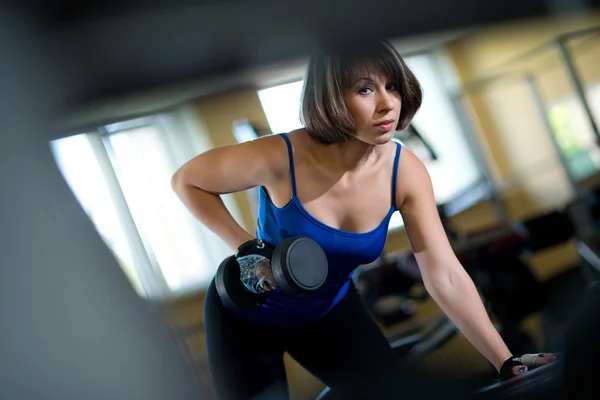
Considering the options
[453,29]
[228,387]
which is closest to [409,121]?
[453,29]

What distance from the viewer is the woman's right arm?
1.75 feet

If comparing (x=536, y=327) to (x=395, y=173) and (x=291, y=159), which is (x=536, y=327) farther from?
(x=291, y=159)

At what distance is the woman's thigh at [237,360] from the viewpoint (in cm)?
54

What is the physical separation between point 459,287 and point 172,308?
330 millimetres

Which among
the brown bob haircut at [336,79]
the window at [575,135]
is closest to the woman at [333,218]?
the brown bob haircut at [336,79]

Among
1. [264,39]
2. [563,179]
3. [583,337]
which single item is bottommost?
[583,337]

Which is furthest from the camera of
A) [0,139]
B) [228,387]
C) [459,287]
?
[459,287]

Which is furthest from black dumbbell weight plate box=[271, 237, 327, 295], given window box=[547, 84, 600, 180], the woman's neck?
window box=[547, 84, 600, 180]

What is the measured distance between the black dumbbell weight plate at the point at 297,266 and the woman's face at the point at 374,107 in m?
0.13

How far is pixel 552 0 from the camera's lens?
69 centimetres

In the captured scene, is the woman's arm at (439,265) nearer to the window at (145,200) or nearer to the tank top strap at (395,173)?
the tank top strap at (395,173)

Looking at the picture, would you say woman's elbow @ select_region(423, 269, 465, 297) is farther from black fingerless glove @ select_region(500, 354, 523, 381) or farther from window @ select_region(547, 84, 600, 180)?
window @ select_region(547, 84, 600, 180)

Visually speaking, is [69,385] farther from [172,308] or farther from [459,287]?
[459,287]

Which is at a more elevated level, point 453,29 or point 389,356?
point 453,29
